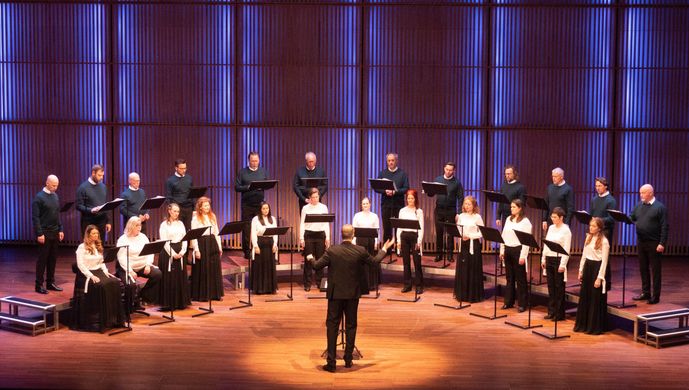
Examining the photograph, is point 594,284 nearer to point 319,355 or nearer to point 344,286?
point 344,286

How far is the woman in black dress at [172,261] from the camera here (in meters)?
10.7

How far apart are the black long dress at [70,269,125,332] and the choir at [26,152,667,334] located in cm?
1

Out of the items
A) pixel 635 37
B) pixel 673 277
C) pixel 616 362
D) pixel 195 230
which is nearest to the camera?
pixel 616 362

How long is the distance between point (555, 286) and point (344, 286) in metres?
3.27

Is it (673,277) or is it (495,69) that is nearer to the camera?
(673,277)

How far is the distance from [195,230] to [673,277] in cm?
714

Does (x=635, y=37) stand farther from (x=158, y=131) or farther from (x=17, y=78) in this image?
(x=17, y=78)

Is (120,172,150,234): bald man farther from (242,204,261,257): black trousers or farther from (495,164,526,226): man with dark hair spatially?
(495,164,526,226): man with dark hair

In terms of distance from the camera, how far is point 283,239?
1462 cm

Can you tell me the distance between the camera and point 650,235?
10.7 m

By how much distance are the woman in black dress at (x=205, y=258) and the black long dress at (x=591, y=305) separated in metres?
4.61

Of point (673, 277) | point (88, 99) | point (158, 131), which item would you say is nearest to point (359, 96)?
point (158, 131)

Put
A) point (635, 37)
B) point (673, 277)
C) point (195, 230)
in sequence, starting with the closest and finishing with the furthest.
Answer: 1. point (195, 230)
2. point (673, 277)
3. point (635, 37)

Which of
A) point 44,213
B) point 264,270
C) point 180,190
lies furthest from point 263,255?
point 44,213
